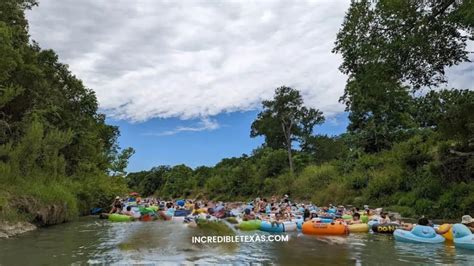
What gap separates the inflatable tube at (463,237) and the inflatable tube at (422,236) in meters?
0.62

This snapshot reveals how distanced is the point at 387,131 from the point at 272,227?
1914 cm

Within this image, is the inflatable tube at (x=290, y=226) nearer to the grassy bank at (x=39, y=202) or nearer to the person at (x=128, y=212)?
the grassy bank at (x=39, y=202)

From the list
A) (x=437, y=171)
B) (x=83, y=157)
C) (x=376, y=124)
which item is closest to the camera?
(x=437, y=171)

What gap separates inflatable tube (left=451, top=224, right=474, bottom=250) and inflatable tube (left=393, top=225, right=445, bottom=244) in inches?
24.3

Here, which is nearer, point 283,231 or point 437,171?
point 283,231

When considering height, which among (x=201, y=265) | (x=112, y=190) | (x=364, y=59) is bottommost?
(x=201, y=265)

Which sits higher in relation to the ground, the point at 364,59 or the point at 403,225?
the point at 364,59

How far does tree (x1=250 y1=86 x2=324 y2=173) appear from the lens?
4884 centimetres

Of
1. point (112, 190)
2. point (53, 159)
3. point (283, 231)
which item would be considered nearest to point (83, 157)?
point (112, 190)

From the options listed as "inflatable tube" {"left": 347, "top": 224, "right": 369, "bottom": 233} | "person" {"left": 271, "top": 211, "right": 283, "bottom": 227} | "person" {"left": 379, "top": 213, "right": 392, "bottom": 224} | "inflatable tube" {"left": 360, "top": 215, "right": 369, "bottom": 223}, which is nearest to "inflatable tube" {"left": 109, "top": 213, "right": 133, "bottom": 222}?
"person" {"left": 271, "top": 211, "right": 283, "bottom": 227}

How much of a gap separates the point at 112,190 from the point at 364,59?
18.9m

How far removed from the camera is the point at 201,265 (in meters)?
9.63

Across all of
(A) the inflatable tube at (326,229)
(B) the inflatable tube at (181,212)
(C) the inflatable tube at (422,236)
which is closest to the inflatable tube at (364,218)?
(A) the inflatable tube at (326,229)

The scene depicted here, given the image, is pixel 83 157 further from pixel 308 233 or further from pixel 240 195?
pixel 240 195
